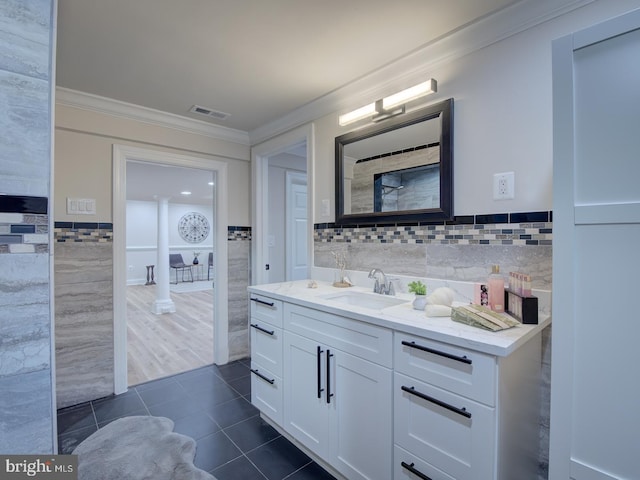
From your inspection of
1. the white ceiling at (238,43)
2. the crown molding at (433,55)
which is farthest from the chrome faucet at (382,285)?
the white ceiling at (238,43)

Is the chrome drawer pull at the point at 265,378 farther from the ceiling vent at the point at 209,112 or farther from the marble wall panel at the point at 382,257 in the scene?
the ceiling vent at the point at 209,112

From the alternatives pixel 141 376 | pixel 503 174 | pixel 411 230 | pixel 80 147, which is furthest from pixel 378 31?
pixel 141 376

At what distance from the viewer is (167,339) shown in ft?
12.8

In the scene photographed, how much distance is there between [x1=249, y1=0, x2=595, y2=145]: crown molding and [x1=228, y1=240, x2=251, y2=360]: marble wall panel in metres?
1.40

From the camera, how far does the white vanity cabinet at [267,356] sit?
1.92 meters

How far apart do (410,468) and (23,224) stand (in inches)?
63.4

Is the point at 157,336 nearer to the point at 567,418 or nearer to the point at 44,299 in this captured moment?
the point at 44,299

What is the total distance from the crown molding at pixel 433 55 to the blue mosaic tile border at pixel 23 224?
6.20 ft

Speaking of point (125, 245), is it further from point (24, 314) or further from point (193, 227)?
point (193, 227)

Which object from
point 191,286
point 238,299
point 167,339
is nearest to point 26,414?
point 238,299

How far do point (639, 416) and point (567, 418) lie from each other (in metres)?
0.17

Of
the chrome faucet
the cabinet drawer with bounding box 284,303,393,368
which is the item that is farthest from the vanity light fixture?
the cabinet drawer with bounding box 284,303,393,368

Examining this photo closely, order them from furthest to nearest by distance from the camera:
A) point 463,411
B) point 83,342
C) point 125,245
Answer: point 125,245
point 83,342
point 463,411

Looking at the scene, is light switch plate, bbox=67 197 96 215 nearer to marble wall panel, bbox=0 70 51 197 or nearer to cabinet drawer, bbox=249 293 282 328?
cabinet drawer, bbox=249 293 282 328
